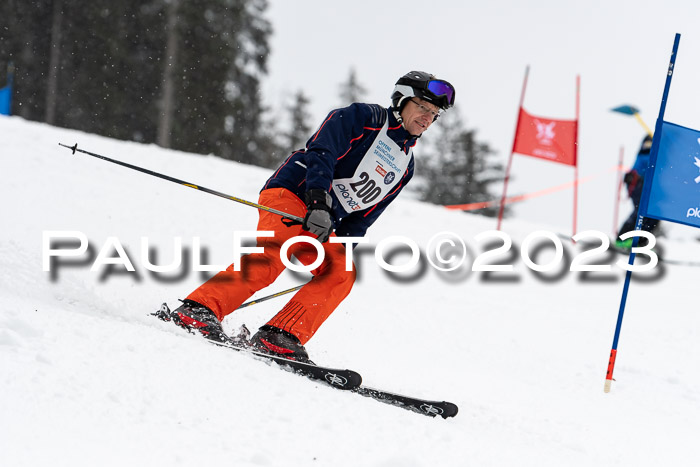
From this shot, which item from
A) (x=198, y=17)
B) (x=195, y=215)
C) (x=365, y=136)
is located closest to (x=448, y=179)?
(x=198, y=17)

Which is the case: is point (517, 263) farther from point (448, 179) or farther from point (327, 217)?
point (448, 179)

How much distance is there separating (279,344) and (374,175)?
1059 mm

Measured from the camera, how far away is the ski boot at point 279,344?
3.21 metres

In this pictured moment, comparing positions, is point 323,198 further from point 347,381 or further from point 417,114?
point 347,381

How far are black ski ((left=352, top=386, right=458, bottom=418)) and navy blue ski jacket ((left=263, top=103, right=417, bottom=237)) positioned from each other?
1010 millimetres

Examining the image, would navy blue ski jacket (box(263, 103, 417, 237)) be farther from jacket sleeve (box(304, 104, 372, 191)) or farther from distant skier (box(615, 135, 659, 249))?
distant skier (box(615, 135, 659, 249))

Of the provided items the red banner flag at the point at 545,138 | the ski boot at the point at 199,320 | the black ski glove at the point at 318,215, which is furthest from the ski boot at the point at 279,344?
the red banner flag at the point at 545,138

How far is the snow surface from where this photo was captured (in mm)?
2012

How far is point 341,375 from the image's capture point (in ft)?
9.72

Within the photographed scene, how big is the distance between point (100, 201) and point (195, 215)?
3.37 feet

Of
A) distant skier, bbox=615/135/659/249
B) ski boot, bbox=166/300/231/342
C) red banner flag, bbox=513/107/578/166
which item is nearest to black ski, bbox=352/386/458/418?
ski boot, bbox=166/300/231/342

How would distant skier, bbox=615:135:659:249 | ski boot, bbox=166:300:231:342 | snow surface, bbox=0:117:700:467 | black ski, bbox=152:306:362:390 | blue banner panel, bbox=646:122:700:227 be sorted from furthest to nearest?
distant skier, bbox=615:135:659:249, blue banner panel, bbox=646:122:700:227, ski boot, bbox=166:300:231:342, black ski, bbox=152:306:362:390, snow surface, bbox=0:117:700:467

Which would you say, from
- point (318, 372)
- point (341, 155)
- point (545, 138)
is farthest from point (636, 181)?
point (318, 372)

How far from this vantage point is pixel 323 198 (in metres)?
3.09
